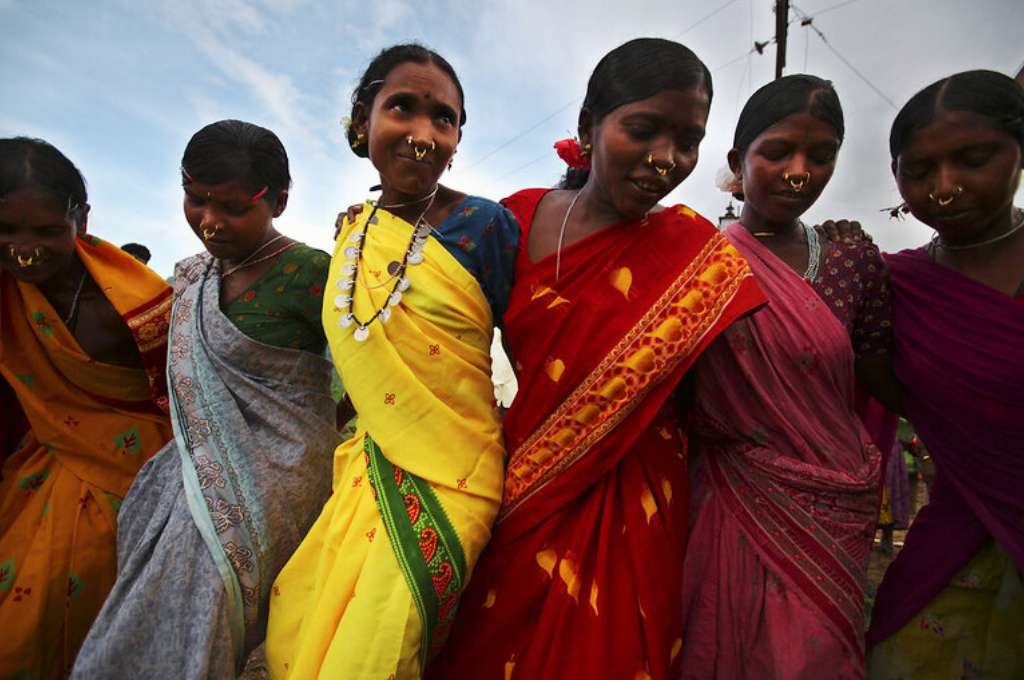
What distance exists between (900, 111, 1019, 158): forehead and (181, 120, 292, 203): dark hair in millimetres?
2301

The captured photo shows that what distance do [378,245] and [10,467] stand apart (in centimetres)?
187

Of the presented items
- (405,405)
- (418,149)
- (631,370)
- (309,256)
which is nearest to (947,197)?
(631,370)

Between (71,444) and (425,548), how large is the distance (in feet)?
5.59

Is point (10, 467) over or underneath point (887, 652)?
over

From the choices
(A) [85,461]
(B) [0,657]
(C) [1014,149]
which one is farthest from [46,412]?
(C) [1014,149]

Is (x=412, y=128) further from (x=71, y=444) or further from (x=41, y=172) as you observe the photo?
(x=71, y=444)

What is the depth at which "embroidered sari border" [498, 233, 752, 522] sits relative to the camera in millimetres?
1661

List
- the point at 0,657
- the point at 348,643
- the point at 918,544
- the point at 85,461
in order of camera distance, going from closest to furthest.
→ the point at 348,643
the point at 0,657
the point at 918,544
the point at 85,461

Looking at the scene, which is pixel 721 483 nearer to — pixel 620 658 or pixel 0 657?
pixel 620 658

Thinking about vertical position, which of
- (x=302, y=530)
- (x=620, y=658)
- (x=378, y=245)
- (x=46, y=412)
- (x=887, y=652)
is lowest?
(x=887, y=652)

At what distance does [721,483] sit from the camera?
1891 millimetres

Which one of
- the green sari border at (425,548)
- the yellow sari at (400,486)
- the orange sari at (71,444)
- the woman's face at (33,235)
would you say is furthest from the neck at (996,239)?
the woman's face at (33,235)

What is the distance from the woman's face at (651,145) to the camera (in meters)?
1.67

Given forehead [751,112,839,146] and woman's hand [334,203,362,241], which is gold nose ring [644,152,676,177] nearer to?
forehead [751,112,839,146]
